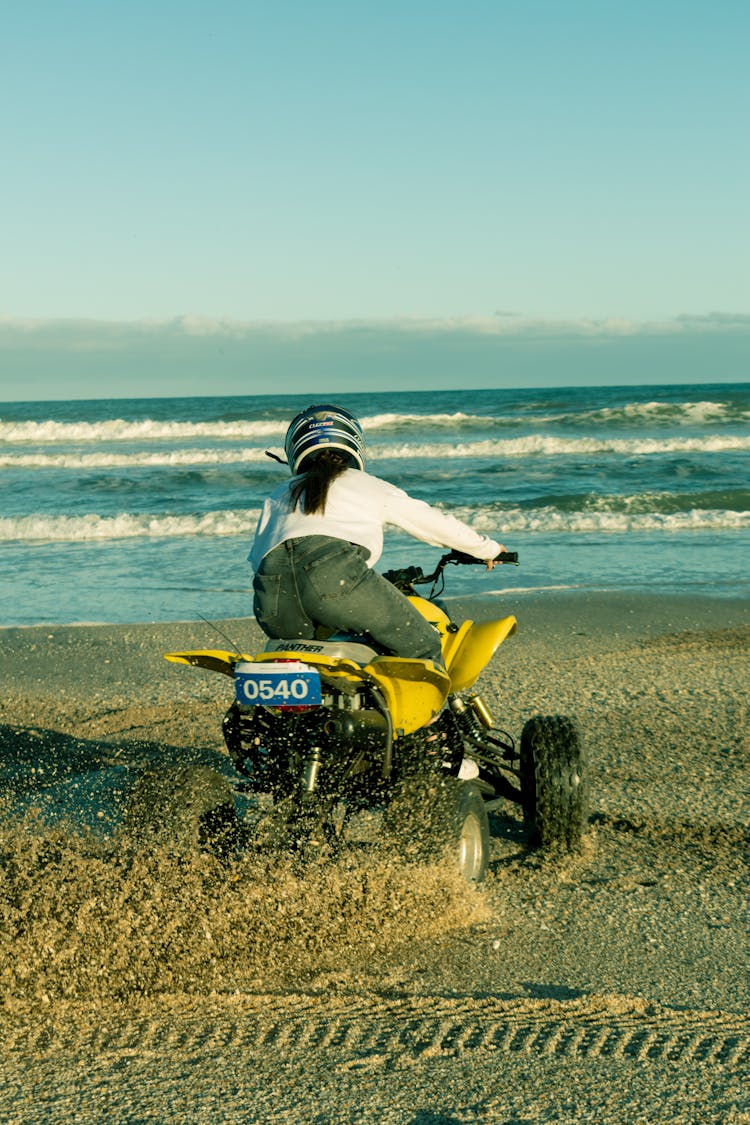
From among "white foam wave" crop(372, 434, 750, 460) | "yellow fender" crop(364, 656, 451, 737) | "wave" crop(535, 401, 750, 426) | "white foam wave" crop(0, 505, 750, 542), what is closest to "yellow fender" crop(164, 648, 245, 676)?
"yellow fender" crop(364, 656, 451, 737)

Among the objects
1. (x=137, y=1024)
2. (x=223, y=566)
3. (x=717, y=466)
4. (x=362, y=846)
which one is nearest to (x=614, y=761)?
(x=362, y=846)

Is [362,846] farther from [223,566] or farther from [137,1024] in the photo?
[223,566]

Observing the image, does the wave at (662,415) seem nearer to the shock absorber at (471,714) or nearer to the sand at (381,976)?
the sand at (381,976)

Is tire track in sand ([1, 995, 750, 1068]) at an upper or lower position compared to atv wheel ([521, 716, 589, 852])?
lower

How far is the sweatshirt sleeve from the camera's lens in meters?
4.38

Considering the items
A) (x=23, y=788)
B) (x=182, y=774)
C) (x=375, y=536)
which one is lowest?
(x=23, y=788)

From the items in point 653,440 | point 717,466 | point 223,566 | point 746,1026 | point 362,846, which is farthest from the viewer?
point 653,440

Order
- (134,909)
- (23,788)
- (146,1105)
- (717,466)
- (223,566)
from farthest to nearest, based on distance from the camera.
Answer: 1. (717,466)
2. (223,566)
3. (23,788)
4. (134,909)
5. (146,1105)

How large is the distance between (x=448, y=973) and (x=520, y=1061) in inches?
27.1

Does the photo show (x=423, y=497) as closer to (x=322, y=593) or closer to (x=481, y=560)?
(x=481, y=560)

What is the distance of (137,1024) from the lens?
3.45 m

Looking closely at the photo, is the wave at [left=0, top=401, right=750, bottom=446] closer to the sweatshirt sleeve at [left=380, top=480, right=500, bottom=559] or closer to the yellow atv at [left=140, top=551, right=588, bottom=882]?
the sweatshirt sleeve at [left=380, top=480, right=500, bottom=559]

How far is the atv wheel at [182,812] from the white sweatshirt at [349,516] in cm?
87

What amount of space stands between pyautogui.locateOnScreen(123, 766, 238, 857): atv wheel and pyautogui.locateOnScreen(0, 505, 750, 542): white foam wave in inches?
524
